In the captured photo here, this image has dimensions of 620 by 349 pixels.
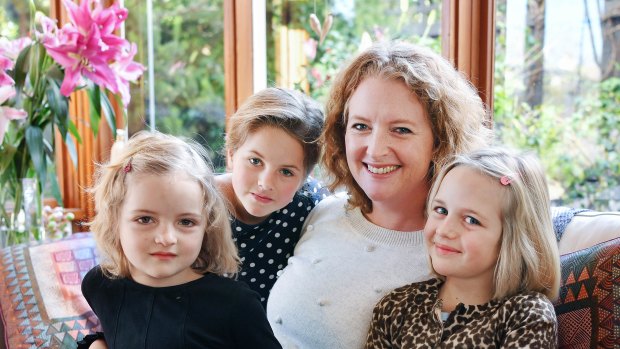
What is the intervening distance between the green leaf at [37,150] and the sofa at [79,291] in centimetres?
45

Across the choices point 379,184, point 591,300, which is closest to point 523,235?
point 591,300

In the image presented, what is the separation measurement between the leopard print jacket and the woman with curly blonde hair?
0.08 metres

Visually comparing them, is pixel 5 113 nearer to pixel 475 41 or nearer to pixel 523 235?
pixel 475 41

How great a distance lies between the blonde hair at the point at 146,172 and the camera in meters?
1.72

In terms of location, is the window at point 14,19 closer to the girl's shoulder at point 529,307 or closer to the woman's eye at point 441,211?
the woman's eye at point 441,211

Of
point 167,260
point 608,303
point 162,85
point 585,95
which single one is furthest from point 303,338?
point 162,85

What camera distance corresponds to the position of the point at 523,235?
1.58 meters

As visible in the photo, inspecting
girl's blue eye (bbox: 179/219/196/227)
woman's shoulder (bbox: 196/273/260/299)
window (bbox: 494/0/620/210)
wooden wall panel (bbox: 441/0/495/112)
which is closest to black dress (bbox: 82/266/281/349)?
woman's shoulder (bbox: 196/273/260/299)

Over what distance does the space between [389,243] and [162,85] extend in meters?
1.89

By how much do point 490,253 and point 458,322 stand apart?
0.16 metres

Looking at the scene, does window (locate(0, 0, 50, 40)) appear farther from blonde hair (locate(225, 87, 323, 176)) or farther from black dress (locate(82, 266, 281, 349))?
black dress (locate(82, 266, 281, 349))

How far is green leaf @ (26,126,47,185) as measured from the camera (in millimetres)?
2648

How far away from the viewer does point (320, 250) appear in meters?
1.95

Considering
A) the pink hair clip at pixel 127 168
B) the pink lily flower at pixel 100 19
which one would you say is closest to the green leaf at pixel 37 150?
the pink lily flower at pixel 100 19
